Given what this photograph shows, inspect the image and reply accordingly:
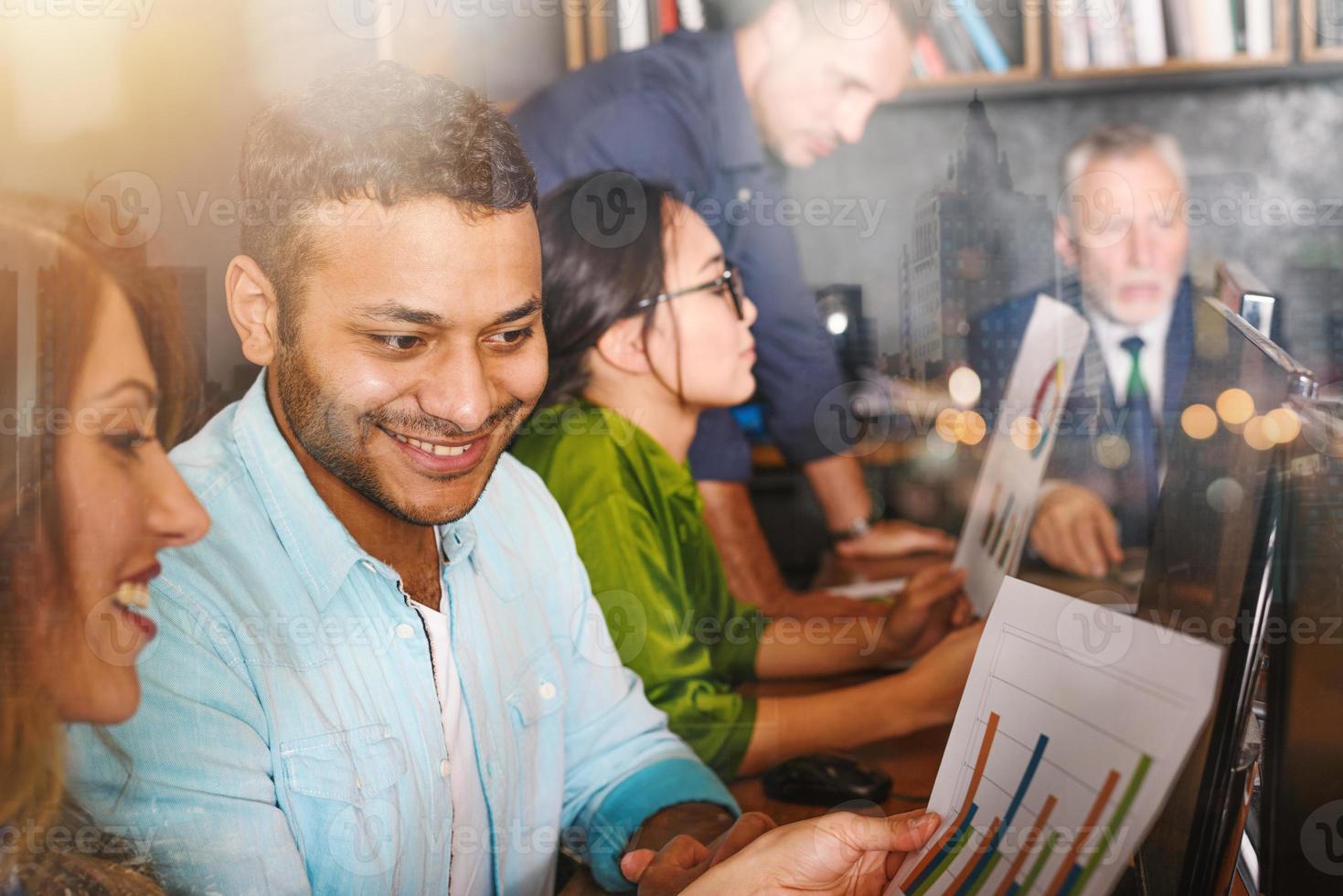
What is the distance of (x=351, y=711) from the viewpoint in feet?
3.29

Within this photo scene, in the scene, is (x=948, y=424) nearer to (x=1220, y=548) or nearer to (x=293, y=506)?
(x=1220, y=548)

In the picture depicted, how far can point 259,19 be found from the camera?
1131mm


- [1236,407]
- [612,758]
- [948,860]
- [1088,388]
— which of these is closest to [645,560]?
[612,758]

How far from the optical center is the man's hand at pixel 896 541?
6.02 ft

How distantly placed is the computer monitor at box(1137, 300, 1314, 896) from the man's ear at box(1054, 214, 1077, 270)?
0.80 metres

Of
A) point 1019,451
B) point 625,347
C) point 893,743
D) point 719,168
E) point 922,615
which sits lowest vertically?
point 893,743

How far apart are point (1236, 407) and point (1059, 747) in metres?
0.36

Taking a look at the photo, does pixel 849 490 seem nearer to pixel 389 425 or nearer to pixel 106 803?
pixel 389 425

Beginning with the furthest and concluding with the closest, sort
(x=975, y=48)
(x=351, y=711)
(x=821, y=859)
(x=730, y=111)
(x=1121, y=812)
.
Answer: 1. (x=975, y=48)
2. (x=730, y=111)
3. (x=351, y=711)
4. (x=821, y=859)
5. (x=1121, y=812)

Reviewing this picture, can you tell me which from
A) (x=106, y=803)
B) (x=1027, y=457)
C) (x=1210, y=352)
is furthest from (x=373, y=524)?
(x=1027, y=457)

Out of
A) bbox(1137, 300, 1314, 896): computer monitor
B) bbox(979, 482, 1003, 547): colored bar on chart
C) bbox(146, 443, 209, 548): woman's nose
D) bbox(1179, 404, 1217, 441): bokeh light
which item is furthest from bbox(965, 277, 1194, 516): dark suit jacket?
bbox(146, 443, 209, 548): woman's nose

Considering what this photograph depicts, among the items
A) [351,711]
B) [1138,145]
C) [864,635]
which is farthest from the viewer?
[1138,145]

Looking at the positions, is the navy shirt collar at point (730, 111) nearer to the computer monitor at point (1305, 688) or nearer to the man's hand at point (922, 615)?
the man's hand at point (922, 615)

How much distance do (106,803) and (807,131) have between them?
137 centimetres
